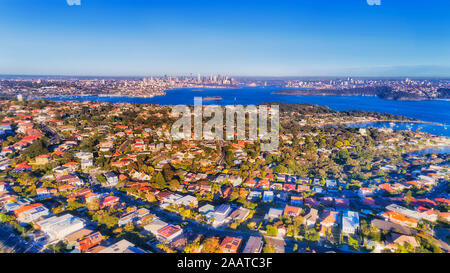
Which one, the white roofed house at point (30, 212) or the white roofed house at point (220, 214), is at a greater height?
the white roofed house at point (30, 212)

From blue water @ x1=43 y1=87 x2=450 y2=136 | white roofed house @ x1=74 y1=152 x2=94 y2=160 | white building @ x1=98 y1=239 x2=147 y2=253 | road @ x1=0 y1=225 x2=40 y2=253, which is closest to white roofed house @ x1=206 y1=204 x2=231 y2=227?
white building @ x1=98 y1=239 x2=147 y2=253

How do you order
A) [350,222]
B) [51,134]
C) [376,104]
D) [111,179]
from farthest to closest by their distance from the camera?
1. [376,104]
2. [51,134]
3. [111,179]
4. [350,222]

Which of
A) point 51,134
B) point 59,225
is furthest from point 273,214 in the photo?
point 51,134

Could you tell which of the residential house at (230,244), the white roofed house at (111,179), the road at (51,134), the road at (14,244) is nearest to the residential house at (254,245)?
the residential house at (230,244)

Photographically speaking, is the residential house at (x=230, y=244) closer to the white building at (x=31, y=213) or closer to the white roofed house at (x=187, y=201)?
the white roofed house at (x=187, y=201)

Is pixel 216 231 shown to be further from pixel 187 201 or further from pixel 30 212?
pixel 30 212

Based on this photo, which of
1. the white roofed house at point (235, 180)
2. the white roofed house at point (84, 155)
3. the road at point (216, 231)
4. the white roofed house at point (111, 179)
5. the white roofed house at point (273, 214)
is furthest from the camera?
the white roofed house at point (84, 155)

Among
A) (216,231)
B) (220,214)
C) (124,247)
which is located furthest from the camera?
(220,214)

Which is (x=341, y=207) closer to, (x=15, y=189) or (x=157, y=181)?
(x=157, y=181)

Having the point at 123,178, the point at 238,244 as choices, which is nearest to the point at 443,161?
the point at 238,244
